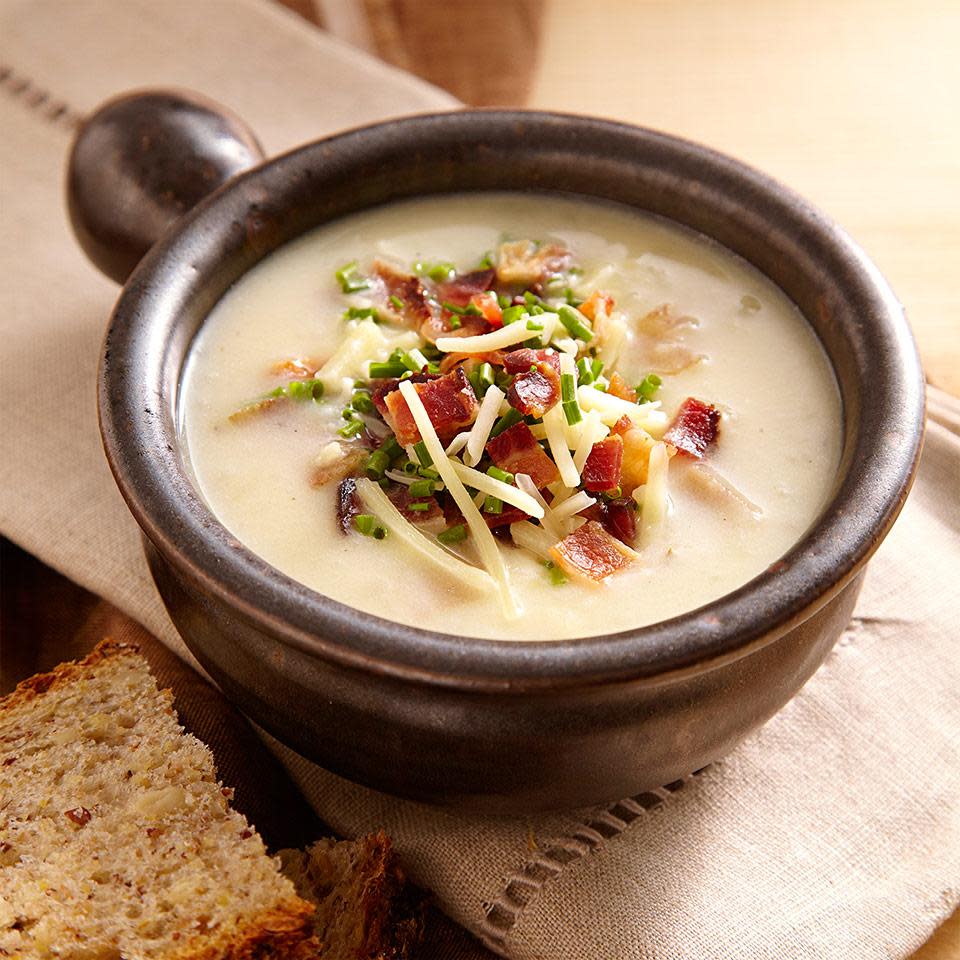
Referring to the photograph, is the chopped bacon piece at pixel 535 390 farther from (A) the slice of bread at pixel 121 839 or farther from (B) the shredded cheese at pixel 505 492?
(A) the slice of bread at pixel 121 839

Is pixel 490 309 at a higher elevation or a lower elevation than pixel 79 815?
higher

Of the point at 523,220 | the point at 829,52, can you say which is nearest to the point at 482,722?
the point at 523,220

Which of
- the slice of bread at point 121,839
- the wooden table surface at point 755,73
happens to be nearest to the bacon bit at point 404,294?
the slice of bread at point 121,839

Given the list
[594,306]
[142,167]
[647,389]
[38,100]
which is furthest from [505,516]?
[38,100]

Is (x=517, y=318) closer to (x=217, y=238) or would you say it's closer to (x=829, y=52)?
(x=217, y=238)

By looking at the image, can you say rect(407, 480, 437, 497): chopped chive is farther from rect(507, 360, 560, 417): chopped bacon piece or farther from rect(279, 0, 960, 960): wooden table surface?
rect(279, 0, 960, 960): wooden table surface

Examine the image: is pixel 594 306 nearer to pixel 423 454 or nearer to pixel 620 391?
pixel 620 391

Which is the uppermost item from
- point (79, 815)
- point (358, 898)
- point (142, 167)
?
point (142, 167)
